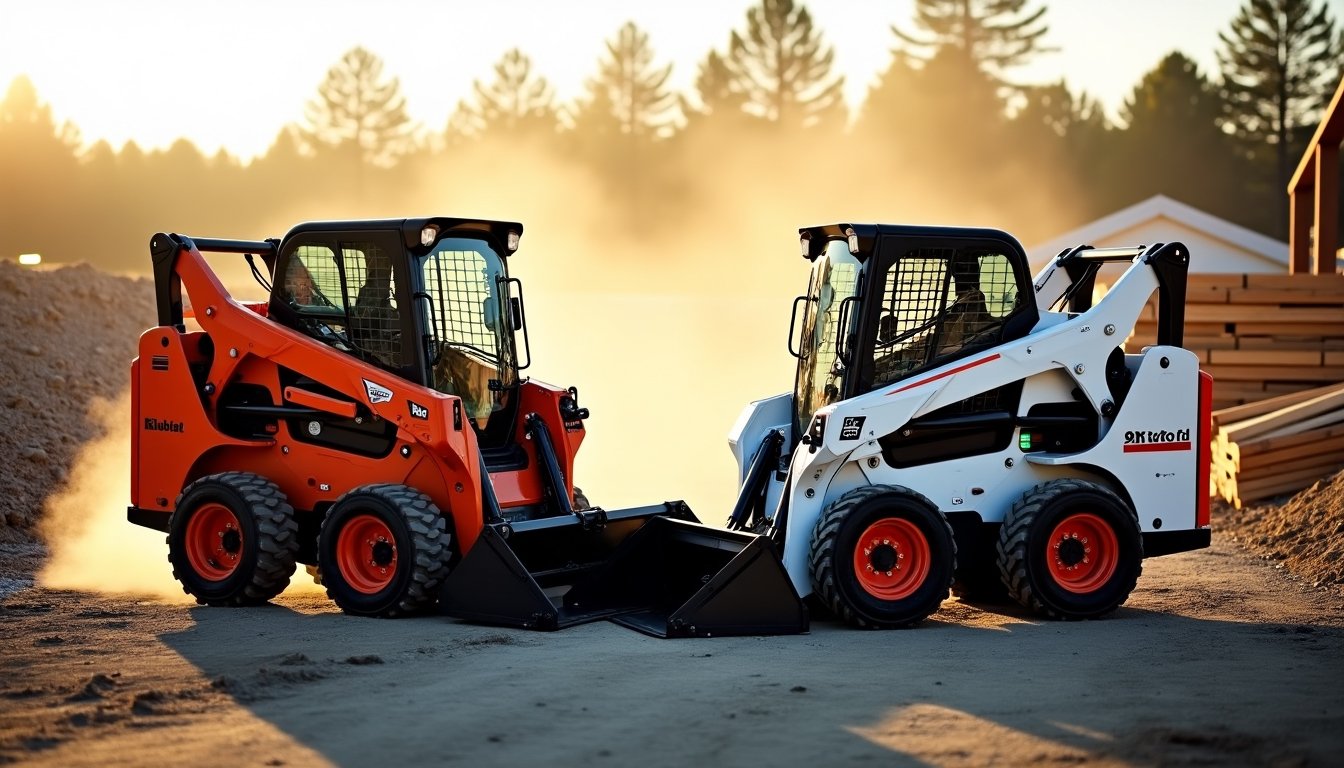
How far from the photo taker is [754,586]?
9602 millimetres

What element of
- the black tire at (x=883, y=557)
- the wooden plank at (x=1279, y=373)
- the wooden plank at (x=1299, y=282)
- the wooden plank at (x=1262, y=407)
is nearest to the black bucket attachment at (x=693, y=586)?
the black tire at (x=883, y=557)

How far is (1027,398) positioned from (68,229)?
44873mm

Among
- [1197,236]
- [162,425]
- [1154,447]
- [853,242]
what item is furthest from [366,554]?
[1197,236]

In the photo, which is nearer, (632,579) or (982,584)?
(632,579)

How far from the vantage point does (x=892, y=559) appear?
10008 mm

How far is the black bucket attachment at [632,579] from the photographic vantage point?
9.61 metres

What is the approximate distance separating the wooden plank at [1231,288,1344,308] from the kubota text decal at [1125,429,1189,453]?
24.0 ft

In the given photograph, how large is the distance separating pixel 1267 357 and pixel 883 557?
9.09 m

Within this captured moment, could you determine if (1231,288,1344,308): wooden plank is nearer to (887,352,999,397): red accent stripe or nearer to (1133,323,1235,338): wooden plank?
(1133,323,1235,338): wooden plank

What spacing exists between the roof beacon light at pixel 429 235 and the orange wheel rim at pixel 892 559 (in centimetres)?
359

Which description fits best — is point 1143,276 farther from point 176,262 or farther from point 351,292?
point 176,262

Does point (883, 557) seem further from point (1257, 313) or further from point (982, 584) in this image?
point (1257, 313)

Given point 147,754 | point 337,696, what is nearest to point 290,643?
point 337,696

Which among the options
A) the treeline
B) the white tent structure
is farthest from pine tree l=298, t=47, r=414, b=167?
the white tent structure
